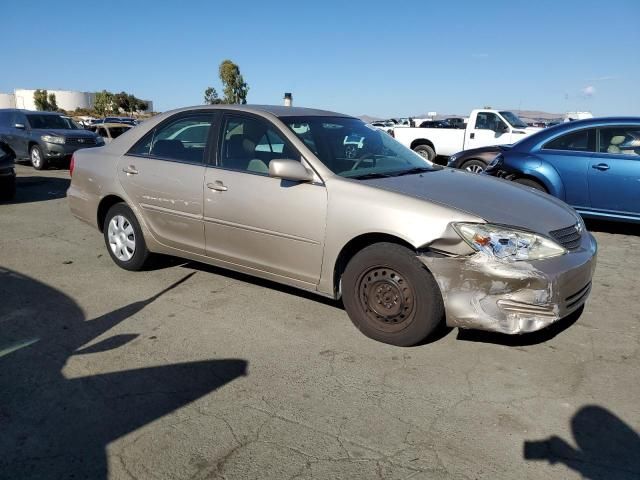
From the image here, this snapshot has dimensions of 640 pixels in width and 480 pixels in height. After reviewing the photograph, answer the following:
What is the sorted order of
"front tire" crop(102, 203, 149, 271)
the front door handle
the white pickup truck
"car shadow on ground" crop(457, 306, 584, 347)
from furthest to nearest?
the white pickup truck, "front tire" crop(102, 203, 149, 271), the front door handle, "car shadow on ground" crop(457, 306, 584, 347)

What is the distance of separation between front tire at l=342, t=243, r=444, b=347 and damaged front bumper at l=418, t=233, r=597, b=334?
95 mm

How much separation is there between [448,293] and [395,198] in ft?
2.40

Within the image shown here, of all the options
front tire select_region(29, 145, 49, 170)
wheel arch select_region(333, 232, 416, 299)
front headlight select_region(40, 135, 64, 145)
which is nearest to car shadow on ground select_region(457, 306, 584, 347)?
wheel arch select_region(333, 232, 416, 299)

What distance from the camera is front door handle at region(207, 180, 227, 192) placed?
4363 millimetres

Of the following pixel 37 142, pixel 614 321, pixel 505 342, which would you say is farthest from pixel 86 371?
pixel 37 142

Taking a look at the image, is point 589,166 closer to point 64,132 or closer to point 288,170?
point 288,170

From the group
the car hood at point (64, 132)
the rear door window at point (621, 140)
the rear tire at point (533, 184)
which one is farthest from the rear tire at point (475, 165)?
the car hood at point (64, 132)

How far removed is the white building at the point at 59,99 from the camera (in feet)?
348

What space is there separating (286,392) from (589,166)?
5.65m

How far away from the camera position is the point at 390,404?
9.78ft

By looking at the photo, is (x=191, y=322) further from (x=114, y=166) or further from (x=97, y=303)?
(x=114, y=166)

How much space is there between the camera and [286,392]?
3.09m

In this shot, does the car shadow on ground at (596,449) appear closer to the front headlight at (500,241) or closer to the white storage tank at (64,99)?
the front headlight at (500,241)

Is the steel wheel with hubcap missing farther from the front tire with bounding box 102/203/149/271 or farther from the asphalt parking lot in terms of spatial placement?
the front tire with bounding box 102/203/149/271
